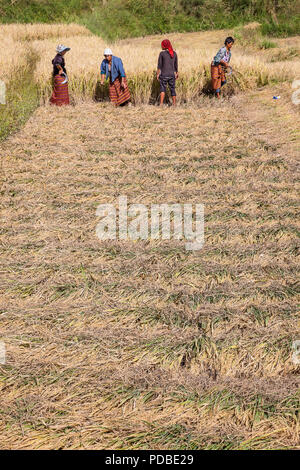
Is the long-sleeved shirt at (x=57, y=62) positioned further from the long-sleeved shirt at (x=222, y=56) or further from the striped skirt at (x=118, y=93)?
the long-sleeved shirt at (x=222, y=56)

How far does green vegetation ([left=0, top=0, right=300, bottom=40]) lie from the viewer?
23734 mm

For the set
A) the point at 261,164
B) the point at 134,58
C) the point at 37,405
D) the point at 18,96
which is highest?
the point at 134,58

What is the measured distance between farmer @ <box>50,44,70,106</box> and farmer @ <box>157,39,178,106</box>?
1.81 metres

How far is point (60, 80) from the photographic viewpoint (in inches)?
361

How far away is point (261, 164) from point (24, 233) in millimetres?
3314

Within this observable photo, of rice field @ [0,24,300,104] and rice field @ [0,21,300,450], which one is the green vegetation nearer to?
rice field @ [0,24,300,104]

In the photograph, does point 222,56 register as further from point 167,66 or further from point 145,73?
point 145,73

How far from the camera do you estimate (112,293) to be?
11.1 feet

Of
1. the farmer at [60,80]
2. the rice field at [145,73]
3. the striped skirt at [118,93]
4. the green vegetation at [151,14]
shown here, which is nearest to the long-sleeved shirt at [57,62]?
the farmer at [60,80]

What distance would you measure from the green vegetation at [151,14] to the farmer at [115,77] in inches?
581

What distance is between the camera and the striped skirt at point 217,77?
939 centimetres

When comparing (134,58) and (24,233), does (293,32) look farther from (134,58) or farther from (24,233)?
(24,233)

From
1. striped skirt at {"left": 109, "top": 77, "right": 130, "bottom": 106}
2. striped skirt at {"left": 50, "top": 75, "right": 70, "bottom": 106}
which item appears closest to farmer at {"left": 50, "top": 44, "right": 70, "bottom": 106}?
striped skirt at {"left": 50, "top": 75, "right": 70, "bottom": 106}

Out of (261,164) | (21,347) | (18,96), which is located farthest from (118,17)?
(21,347)
